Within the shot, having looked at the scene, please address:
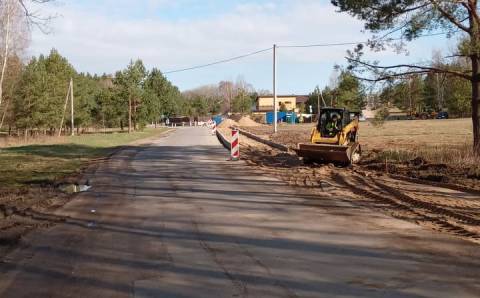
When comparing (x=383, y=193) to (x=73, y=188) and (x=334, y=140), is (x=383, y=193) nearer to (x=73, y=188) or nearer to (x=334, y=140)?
(x=334, y=140)

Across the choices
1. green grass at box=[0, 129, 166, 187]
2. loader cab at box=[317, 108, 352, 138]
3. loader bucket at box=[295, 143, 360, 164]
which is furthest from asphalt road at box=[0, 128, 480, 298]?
loader cab at box=[317, 108, 352, 138]

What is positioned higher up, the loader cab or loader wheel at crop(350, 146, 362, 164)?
the loader cab

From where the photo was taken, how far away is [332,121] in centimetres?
2098

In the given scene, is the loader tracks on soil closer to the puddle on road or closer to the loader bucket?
the loader bucket

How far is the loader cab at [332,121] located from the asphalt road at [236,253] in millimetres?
8553

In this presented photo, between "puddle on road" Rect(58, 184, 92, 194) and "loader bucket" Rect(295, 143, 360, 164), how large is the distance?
8.40 metres

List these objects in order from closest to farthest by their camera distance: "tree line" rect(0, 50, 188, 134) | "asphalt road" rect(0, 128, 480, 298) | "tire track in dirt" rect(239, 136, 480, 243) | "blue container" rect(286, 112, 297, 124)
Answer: "asphalt road" rect(0, 128, 480, 298) < "tire track in dirt" rect(239, 136, 480, 243) < "tree line" rect(0, 50, 188, 134) < "blue container" rect(286, 112, 297, 124)

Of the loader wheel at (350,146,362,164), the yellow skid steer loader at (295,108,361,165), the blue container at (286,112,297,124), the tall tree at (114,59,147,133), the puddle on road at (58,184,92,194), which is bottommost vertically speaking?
the puddle on road at (58,184,92,194)

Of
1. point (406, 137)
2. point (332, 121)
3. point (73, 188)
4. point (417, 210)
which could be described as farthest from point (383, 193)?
point (406, 137)

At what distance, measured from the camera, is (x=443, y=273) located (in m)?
6.45

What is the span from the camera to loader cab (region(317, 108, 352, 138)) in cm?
2072

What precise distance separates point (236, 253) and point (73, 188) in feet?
31.0

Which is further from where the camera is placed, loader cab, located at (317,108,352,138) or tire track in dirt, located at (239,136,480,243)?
loader cab, located at (317,108,352,138)

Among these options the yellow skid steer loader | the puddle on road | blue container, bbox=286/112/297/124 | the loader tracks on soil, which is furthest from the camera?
blue container, bbox=286/112/297/124
